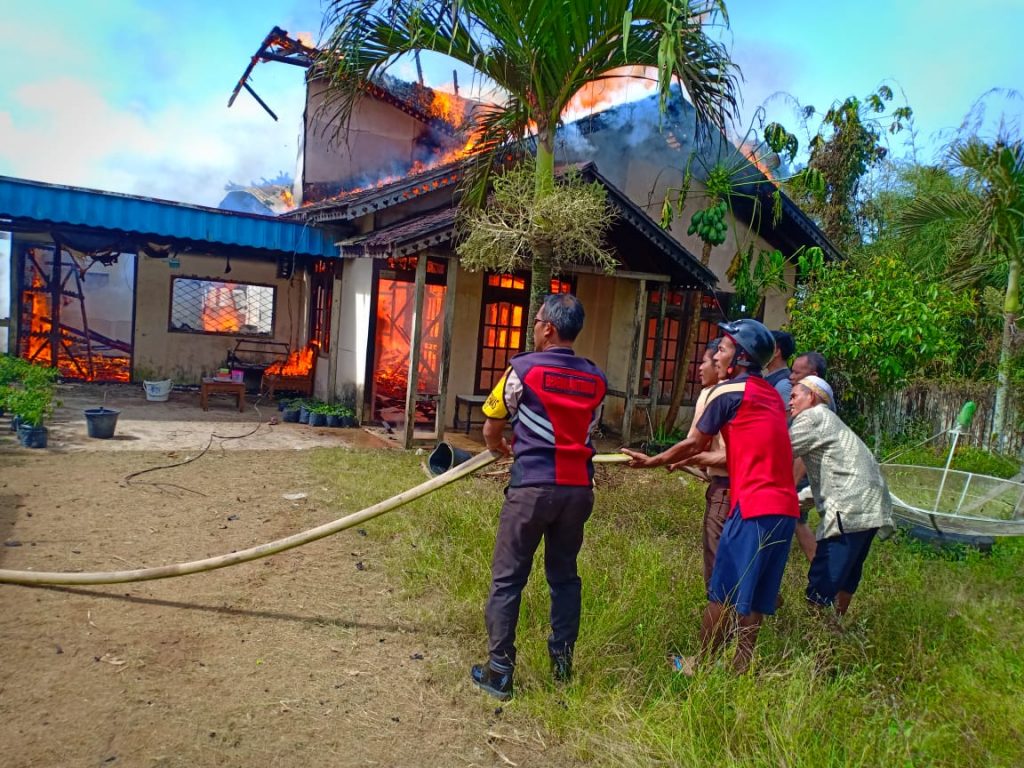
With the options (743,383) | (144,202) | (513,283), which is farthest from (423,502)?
(144,202)

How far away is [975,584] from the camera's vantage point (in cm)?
512

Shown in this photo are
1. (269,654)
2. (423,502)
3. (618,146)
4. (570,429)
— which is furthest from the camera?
(618,146)

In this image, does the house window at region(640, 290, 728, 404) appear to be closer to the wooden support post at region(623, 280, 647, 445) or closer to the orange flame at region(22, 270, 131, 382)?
the wooden support post at region(623, 280, 647, 445)

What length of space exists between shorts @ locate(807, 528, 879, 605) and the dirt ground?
1.88 meters

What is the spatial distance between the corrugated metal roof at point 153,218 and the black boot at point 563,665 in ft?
30.7

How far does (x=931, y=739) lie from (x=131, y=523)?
5409 millimetres

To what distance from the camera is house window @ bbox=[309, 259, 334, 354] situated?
12.1m

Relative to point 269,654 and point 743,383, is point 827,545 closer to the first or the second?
point 743,383

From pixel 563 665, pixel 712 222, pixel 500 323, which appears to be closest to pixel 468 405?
pixel 500 323

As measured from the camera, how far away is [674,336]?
12.6 meters

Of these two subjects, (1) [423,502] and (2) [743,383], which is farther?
(1) [423,502]

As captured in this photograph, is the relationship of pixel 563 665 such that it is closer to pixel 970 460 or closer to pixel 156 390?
pixel 970 460

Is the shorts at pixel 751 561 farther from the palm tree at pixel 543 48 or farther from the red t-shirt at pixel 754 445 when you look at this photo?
the palm tree at pixel 543 48

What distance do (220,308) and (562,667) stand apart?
13.5 metres
